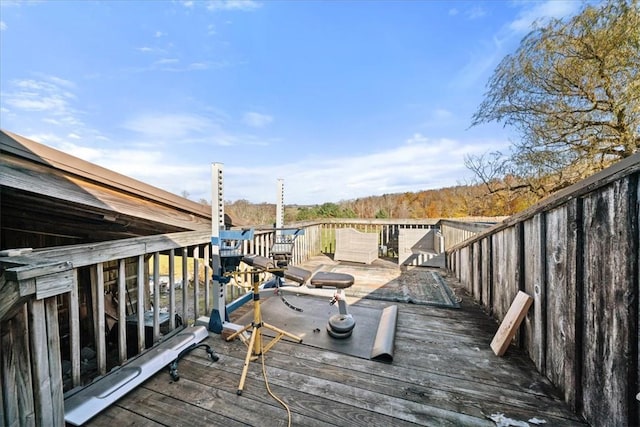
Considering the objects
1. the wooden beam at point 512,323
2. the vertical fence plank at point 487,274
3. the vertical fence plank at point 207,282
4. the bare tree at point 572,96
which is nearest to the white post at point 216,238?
the vertical fence plank at point 207,282

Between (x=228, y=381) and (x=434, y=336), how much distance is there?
172 centimetres

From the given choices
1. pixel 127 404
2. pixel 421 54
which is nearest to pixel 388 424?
pixel 127 404

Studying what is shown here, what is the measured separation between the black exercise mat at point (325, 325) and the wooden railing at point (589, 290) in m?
1.01

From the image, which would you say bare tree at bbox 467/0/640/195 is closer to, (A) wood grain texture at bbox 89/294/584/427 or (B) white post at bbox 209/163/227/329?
(A) wood grain texture at bbox 89/294/584/427

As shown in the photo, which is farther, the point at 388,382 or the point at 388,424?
the point at 388,382

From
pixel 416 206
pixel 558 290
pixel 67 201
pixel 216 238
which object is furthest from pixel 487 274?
pixel 416 206

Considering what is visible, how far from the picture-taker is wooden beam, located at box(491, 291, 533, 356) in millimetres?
1881

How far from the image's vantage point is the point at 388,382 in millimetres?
1637

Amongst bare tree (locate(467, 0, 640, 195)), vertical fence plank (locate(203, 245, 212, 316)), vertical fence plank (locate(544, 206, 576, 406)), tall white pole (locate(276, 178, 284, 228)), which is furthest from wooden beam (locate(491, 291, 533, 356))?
bare tree (locate(467, 0, 640, 195))

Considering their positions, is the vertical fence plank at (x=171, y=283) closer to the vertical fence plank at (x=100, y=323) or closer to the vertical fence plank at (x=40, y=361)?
the vertical fence plank at (x=100, y=323)

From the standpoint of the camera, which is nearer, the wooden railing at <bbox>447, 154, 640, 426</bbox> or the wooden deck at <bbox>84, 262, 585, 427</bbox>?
the wooden railing at <bbox>447, 154, 640, 426</bbox>

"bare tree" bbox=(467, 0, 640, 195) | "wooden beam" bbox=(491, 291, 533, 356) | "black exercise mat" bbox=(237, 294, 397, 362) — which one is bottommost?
"black exercise mat" bbox=(237, 294, 397, 362)

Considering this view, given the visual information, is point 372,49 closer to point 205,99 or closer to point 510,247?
point 205,99

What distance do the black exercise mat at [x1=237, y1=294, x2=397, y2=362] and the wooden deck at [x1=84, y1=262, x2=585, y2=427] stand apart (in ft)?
0.37
